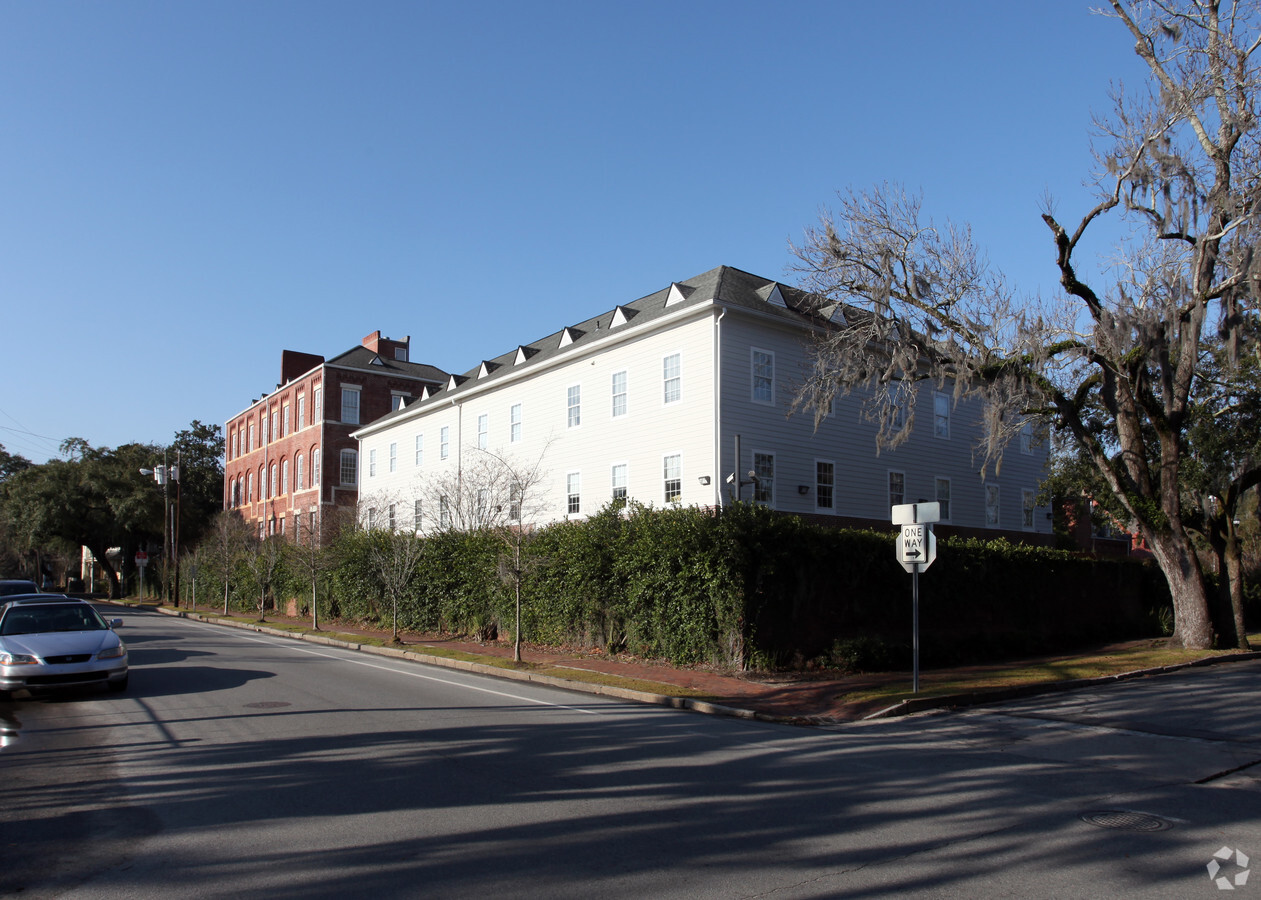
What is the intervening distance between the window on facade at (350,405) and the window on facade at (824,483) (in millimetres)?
32111

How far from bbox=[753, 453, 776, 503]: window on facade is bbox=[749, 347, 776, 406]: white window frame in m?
1.56

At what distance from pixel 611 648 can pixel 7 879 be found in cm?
1492

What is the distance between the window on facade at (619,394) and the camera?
27688 mm

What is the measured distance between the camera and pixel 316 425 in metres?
50.5

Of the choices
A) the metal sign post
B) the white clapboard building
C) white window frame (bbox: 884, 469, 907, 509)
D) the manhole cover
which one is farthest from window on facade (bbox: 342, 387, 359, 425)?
the manhole cover

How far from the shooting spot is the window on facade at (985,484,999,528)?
3241 centimetres

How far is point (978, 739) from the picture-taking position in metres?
10.9

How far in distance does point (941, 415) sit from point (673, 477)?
11.3 metres

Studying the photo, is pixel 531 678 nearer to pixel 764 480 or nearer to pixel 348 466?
pixel 764 480

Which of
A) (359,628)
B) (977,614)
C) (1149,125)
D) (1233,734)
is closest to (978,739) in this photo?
(1233,734)

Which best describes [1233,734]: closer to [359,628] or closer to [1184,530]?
[1184,530]

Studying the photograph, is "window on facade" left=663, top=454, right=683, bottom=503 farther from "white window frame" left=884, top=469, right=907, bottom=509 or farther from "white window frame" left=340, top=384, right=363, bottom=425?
"white window frame" left=340, top=384, right=363, bottom=425

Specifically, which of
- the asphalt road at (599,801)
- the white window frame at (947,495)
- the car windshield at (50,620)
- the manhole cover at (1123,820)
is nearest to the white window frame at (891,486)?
the white window frame at (947,495)

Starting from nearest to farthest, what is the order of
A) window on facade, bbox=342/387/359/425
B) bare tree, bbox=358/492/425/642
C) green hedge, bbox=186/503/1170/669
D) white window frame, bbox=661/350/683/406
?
green hedge, bbox=186/503/1170/669
bare tree, bbox=358/492/425/642
white window frame, bbox=661/350/683/406
window on facade, bbox=342/387/359/425
